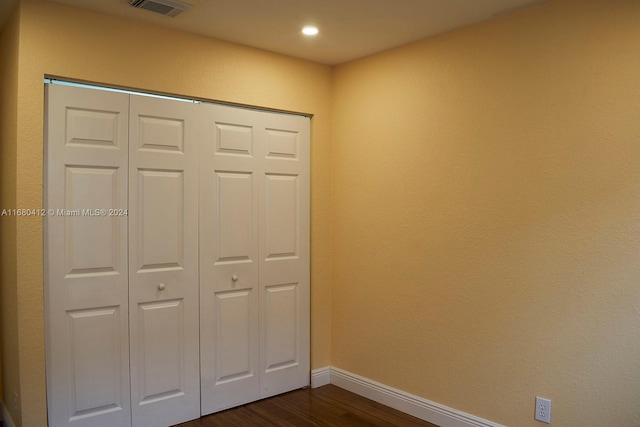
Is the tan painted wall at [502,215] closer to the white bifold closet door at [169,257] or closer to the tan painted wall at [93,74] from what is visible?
the white bifold closet door at [169,257]

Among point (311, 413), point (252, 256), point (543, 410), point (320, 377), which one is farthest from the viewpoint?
point (320, 377)

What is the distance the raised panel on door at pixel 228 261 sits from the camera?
329 centimetres

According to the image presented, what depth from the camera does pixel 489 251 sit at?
2.94m

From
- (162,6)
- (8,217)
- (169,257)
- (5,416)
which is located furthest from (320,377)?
(162,6)

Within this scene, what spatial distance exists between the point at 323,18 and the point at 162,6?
2.96 feet

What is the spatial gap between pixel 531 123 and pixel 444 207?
0.73m

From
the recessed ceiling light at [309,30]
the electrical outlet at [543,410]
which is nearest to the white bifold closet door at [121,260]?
the recessed ceiling light at [309,30]

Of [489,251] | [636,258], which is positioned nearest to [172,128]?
[489,251]

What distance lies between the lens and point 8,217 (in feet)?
9.23

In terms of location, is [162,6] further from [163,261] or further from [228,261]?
[228,261]

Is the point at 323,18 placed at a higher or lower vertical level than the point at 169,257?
higher

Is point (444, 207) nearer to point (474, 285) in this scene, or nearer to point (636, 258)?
point (474, 285)

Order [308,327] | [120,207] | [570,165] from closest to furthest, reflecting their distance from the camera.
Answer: [570,165] → [120,207] → [308,327]

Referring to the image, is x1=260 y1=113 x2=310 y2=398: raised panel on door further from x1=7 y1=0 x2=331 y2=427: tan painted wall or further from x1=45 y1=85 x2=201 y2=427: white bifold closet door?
x1=45 y1=85 x2=201 y2=427: white bifold closet door
